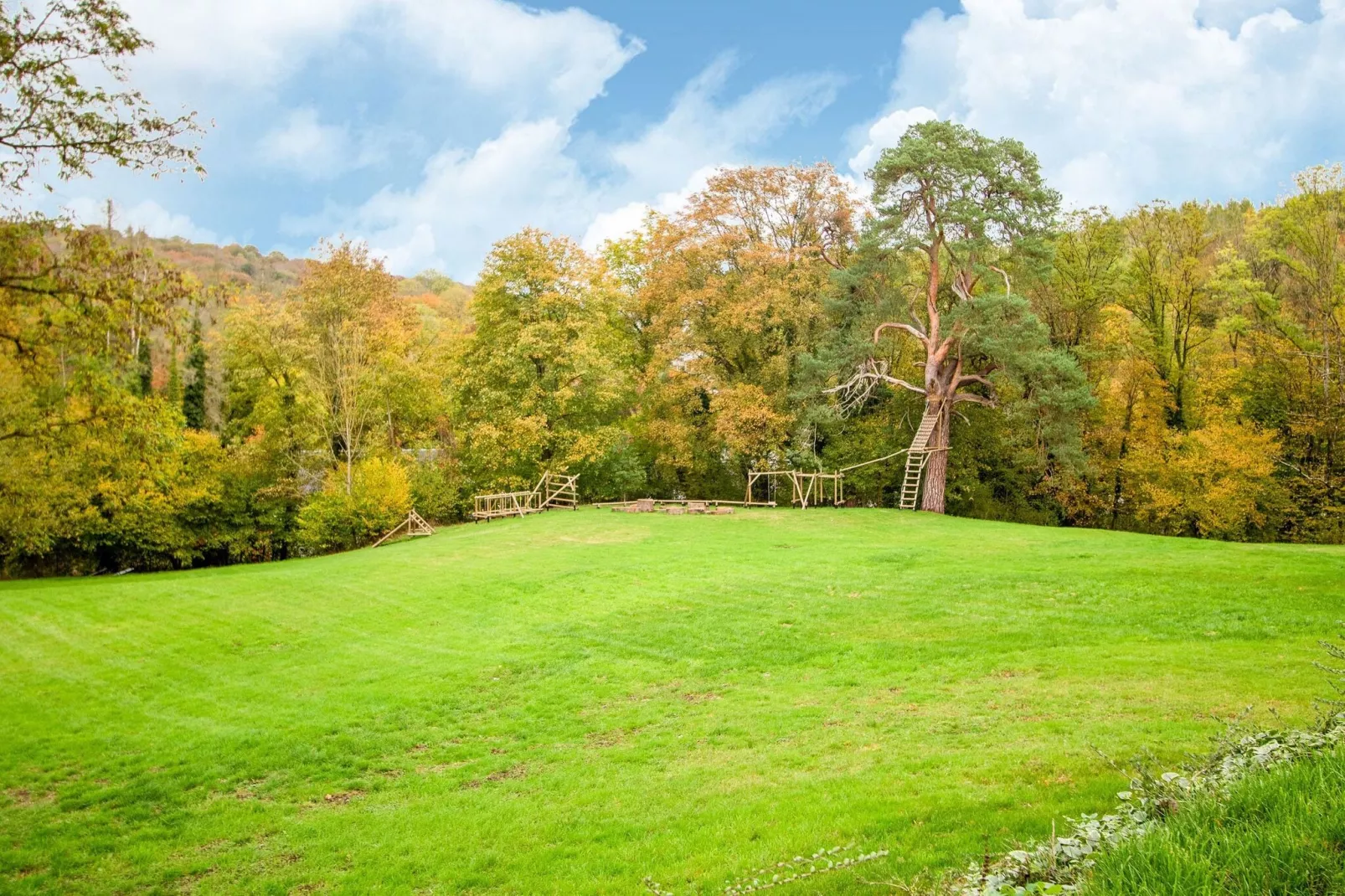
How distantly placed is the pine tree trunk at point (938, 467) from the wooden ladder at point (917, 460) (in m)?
0.32

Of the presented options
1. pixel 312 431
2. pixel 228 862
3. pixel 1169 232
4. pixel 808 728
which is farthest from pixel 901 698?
pixel 312 431

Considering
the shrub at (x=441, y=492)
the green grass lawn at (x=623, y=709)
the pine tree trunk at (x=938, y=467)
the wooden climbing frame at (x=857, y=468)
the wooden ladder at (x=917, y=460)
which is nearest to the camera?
the green grass lawn at (x=623, y=709)

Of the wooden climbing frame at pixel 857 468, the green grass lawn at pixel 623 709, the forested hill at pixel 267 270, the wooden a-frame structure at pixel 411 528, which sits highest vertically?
the forested hill at pixel 267 270

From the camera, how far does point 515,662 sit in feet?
42.7

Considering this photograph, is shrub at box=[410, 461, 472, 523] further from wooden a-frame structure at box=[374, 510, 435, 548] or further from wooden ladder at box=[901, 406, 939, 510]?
wooden ladder at box=[901, 406, 939, 510]

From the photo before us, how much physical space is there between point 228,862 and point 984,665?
9410mm

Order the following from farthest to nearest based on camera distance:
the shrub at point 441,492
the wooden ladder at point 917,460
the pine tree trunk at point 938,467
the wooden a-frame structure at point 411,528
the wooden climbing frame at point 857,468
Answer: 1. the shrub at point 441,492
2. the wooden a-frame structure at point 411,528
3. the pine tree trunk at point 938,467
4. the wooden climbing frame at point 857,468
5. the wooden ladder at point 917,460

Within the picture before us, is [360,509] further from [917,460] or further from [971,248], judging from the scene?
[971,248]

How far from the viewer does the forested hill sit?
7288 cm

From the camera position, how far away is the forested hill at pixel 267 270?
72.9 metres

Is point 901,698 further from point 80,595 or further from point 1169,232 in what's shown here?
point 1169,232

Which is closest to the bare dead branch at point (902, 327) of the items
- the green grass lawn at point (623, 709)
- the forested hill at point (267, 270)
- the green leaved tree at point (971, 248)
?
the green leaved tree at point (971, 248)

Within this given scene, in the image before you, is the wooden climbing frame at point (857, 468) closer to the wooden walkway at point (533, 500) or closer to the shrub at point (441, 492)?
the wooden walkway at point (533, 500)

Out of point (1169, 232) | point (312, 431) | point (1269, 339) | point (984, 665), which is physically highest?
point (1169, 232)
